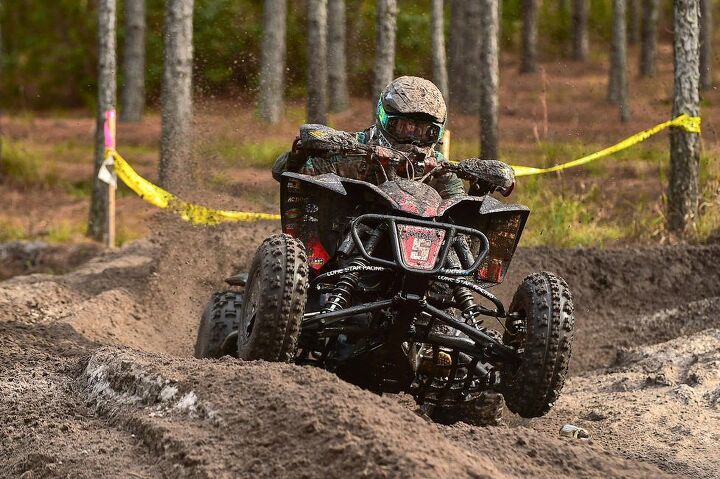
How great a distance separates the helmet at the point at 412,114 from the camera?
25.6 feet

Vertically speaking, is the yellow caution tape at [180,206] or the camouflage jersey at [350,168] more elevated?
the camouflage jersey at [350,168]

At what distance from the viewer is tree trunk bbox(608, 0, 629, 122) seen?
26344 millimetres

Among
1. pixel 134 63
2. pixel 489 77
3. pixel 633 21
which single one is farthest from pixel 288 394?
pixel 633 21

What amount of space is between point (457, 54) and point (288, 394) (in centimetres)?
2378

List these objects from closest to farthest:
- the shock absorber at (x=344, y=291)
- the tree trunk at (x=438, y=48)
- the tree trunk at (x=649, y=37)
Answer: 1. the shock absorber at (x=344, y=291)
2. the tree trunk at (x=438, y=48)
3. the tree trunk at (x=649, y=37)

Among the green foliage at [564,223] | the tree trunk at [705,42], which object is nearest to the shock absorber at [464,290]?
the green foliage at [564,223]

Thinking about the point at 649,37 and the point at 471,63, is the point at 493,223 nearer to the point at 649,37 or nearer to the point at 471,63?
the point at 471,63

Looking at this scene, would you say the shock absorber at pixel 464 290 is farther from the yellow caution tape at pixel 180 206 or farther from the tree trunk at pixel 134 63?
the tree trunk at pixel 134 63

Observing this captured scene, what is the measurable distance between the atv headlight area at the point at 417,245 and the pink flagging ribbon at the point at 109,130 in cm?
828

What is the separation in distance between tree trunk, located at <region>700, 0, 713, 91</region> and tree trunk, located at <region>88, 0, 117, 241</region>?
16075 millimetres

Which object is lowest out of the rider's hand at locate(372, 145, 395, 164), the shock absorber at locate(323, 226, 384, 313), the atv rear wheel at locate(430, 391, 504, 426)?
the atv rear wheel at locate(430, 391, 504, 426)

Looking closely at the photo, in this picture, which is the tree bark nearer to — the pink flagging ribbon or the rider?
the pink flagging ribbon

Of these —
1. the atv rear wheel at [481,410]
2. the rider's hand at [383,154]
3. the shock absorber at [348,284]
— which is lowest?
the atv rear wheel at [481,410]

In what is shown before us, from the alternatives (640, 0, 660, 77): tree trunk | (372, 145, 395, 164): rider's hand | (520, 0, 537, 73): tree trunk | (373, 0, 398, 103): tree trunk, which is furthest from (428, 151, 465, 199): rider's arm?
(520, 0, 537, 73): tree trunk
